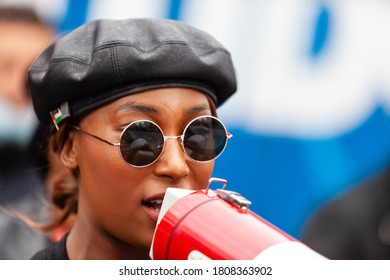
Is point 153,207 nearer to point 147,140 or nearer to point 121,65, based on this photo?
point 147,140

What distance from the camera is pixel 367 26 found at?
3.19m

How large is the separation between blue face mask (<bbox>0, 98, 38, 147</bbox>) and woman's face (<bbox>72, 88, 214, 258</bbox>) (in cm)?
99

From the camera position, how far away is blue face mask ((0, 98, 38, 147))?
9.86 feet

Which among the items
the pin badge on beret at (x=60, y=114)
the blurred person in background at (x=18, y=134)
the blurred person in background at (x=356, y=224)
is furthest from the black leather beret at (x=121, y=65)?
the blurred person in background at (x=356, y=224)

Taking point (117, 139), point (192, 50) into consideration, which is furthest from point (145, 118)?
point (192, 50)

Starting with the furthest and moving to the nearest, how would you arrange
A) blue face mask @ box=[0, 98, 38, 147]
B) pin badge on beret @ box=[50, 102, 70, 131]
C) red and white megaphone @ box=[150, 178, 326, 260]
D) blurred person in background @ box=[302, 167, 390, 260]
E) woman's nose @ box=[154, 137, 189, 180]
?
blurred person in background @ box=[302, 167, 390, 260]
blue face mask @ box=[0, 98, 38, 147]
pin badge on beret @ box=[50, 102, 70, 131]
woman's nose @ box=[154, 137, 189, 180]
red and white megaphone @ box=[150, 178, 326, 260]

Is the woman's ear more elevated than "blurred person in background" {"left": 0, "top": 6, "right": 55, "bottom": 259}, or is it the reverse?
the woman's ear

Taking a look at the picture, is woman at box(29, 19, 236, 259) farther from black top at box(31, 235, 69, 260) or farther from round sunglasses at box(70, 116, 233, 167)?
black top at box(31, 235, 69, 260)

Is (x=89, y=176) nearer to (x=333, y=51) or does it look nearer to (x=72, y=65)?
(x=72, y=65)

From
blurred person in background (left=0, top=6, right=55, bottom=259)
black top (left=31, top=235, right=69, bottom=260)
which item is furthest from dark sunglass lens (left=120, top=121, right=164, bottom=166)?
blurred person in background (left=0, top=6, right=55, bottom=259)

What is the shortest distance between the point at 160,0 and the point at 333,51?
748 mm

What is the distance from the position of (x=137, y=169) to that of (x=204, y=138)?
21 centimetres

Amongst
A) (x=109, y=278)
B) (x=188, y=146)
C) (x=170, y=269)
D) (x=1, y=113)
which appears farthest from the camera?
(x=1, y=113)

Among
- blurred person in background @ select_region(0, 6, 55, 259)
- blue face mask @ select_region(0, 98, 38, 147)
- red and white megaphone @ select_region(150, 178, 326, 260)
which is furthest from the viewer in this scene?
blue face mask @ select_region(0, 98, 38, 147)
